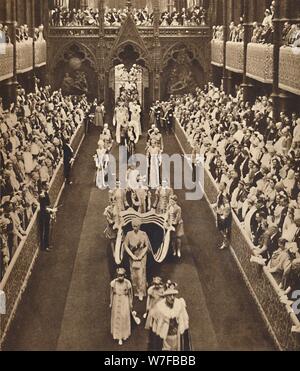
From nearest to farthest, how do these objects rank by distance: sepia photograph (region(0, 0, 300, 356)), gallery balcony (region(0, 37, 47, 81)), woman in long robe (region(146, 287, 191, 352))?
woman in long robe (region(146, 287, 191, 352)), sepia photograph (region(0, 0, 300, 356)), gallery balcony (region(0, 37, 47, 81))

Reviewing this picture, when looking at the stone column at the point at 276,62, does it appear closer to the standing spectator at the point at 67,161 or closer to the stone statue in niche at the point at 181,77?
the standing spectator at the point at 67,161

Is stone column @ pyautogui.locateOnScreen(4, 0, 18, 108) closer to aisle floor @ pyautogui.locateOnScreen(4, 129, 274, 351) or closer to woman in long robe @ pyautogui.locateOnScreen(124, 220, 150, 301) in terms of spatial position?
aisle floor @ pyautogui.locateOnScreen(4, 129, 274, 351)

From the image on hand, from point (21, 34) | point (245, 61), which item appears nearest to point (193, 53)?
point (245, 61)

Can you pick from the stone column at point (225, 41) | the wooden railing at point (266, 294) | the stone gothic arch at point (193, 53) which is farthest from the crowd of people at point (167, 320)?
the stone gothic arch at point (193, 53)

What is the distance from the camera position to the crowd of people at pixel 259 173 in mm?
13453

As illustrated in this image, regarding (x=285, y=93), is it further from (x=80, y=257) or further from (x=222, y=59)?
(x=222, y=59)

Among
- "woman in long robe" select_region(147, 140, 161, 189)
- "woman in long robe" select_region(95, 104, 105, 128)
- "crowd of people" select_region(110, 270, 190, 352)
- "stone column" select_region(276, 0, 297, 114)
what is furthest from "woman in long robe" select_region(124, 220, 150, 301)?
"woman in long robe" select_region(95, 104, 105, 128)

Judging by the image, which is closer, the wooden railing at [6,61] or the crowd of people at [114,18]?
the wooden railing at [6,61]

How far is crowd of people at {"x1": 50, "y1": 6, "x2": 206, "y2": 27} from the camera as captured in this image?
35.8 m

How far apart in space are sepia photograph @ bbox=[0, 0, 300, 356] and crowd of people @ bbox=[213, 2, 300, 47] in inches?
2.6

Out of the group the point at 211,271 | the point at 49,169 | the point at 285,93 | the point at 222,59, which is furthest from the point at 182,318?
the point at 222,59

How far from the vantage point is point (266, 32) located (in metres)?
23.0

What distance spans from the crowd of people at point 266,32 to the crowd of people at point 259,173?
80.4 inches
